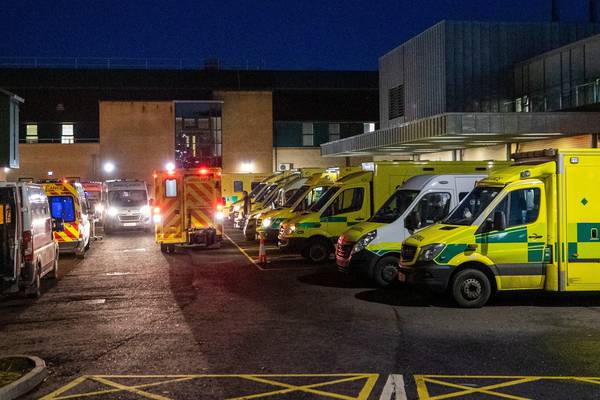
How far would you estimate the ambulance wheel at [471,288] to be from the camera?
13195 mm

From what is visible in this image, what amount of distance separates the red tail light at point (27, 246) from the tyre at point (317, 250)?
8.03 metres

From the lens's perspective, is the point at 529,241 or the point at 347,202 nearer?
the point at 529,241

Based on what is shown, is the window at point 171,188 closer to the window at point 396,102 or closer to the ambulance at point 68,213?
the ambulance at point 68,213

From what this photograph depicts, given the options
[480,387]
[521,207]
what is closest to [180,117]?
[521,207]

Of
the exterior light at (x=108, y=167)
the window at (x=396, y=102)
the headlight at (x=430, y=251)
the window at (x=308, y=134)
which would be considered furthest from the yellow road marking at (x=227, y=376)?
the window at (x=308, y=134)

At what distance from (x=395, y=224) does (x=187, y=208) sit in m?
10.2

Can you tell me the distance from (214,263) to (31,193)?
6.91 m

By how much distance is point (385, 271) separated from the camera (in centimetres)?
1567

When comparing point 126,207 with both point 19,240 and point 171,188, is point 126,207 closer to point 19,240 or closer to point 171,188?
point 171,188

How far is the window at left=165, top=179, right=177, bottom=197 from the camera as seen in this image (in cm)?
2453

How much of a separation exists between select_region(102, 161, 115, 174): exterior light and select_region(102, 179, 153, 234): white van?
20.6 m

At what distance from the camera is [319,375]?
8.51 m

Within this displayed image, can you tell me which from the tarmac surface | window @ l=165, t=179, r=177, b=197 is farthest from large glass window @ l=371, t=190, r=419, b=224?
window @ l=165, t=179, r=177, b=197

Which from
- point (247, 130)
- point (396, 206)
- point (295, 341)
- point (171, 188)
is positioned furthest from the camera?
point (247, 130)
